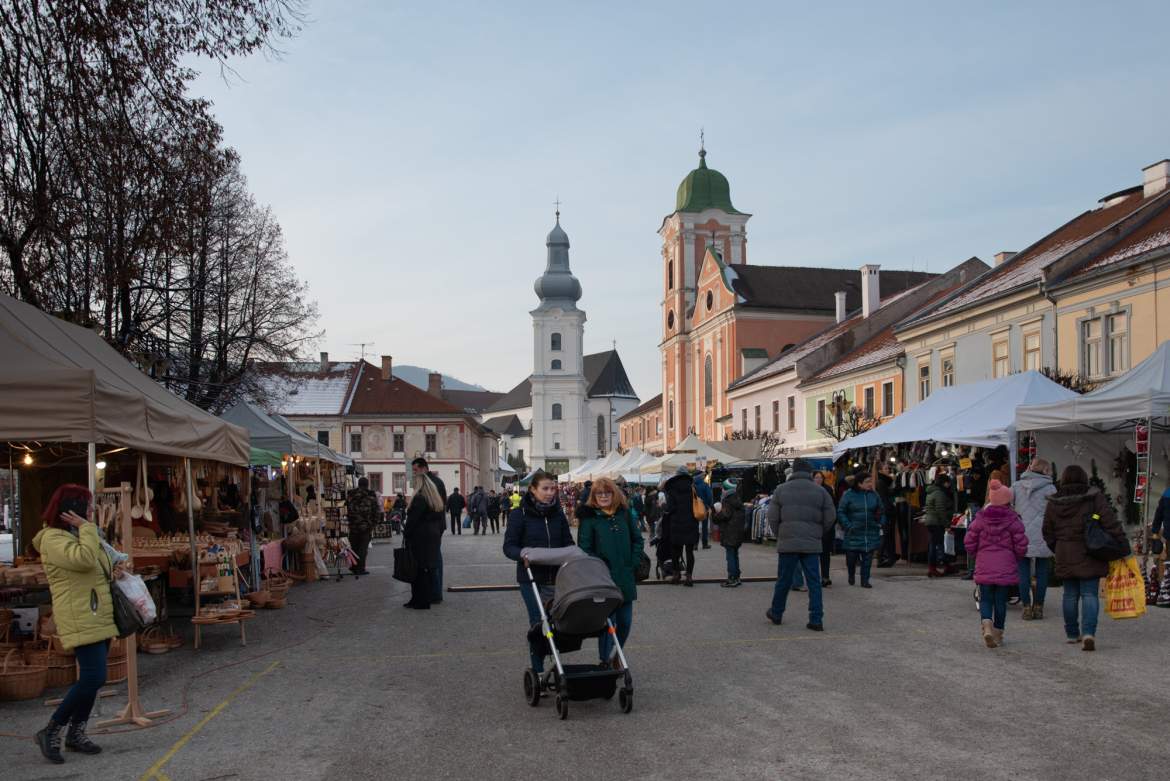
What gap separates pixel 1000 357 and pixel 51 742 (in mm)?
29191

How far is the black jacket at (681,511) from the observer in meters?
16.2

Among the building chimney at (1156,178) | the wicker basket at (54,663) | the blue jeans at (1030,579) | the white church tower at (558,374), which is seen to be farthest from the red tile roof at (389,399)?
the wicker basket at (54,663)

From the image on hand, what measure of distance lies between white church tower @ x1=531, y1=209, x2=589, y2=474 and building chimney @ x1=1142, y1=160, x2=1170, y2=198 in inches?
3408

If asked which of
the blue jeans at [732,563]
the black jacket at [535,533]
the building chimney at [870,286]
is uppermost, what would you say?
the building chimney at [870,286]

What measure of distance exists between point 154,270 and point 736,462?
52.9 ft

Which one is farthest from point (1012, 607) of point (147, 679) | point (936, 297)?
point (936, 297)

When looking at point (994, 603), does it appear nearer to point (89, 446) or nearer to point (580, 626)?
point (580, 626)

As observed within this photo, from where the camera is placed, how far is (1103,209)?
3375 centimetres

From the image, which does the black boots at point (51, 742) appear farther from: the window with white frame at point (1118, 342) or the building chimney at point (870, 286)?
the building chimney at point (870, 286)

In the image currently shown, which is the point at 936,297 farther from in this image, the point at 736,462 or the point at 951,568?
the point at 951,568

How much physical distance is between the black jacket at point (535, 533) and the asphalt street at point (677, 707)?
97 cm

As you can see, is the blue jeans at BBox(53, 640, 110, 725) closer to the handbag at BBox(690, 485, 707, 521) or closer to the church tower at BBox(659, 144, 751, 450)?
the handbag at BBox(690, 485, 707, 521)

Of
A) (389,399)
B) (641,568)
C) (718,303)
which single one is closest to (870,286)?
(718,303)

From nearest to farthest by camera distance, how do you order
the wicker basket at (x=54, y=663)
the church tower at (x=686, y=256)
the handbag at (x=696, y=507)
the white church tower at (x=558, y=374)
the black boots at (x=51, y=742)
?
the black boots at (x=51, y=742) < the wicker basket at (x=54, y=663) < the handbag at (x=696, y=507) < the church tower at (x=686, y=256) < the white church tower at (x=558, y=374)
